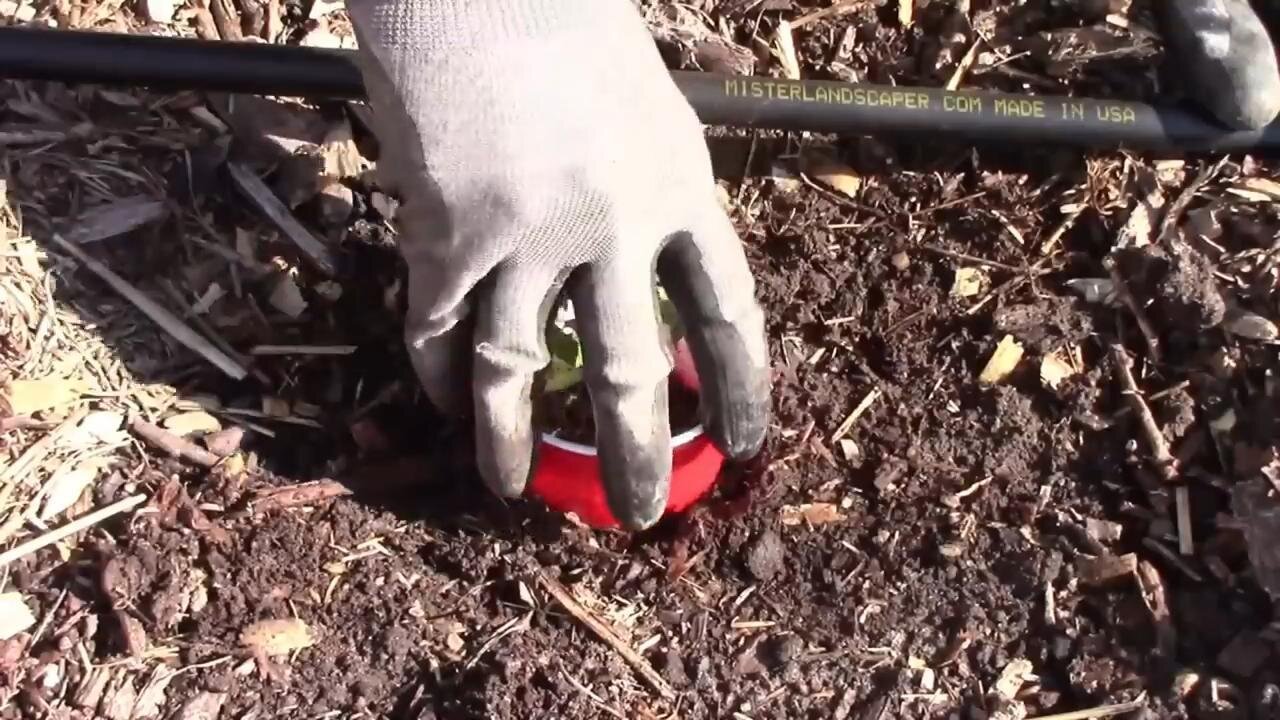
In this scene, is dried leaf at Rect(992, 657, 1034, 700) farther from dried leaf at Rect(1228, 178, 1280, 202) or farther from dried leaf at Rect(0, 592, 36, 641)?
dried leaf at Rect(0, 592, 36, 641)

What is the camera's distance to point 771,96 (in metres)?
1.98

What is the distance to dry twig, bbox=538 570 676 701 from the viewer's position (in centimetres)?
181

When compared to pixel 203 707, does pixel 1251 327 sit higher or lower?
higher

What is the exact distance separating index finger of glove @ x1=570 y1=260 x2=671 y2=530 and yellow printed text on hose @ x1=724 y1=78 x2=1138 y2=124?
0.53 m

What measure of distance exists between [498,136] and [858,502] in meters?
0.80

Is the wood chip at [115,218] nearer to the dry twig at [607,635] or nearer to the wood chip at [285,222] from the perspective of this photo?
the wood chip at [285,222]

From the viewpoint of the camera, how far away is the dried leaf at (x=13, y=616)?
173 cm

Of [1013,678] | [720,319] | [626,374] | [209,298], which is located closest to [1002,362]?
[1013,678]

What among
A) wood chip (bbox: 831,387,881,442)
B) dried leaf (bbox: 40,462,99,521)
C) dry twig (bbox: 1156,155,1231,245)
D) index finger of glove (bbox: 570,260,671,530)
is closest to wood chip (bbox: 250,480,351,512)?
dried leaf (bbox: 40,462,99,521)

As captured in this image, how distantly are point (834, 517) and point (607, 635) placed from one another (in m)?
0.38

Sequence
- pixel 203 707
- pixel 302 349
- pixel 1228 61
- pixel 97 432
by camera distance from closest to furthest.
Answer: pixel 203 707, pixel 97 432, pixel 302 349, pixel 1228 61

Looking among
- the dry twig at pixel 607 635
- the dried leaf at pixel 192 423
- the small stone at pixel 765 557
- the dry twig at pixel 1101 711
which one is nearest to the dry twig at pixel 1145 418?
the dry twig at pixel 1101 711

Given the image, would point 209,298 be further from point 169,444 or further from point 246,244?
point 169,444

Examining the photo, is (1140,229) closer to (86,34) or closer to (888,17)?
(888,17)
